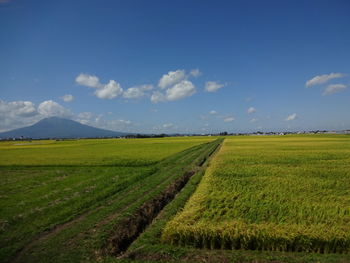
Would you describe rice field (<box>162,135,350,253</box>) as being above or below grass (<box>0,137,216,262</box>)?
above

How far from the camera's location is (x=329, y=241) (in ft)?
21.7

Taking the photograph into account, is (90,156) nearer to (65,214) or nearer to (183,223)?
(65,214)

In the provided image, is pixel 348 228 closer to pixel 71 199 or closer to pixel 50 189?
pixel 71 199

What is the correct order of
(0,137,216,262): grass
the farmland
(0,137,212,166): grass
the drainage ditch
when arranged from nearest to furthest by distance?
1. the farmland
2. (0,137,216,262): grass
3. the drainage ditch
4. (0,137,212,166): grass

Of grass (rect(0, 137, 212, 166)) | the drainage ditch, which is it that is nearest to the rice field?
the drainage ditch

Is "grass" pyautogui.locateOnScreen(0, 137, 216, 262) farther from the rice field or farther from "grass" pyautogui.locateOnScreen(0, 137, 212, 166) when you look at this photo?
"grass" pyautogui.locateOnScreen(0, 137, 212, 166)

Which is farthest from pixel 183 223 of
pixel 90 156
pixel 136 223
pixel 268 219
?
pixel 90 156

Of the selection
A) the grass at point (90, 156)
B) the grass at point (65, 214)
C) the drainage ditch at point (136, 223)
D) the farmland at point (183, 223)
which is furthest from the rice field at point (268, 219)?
the grass at point (90, 156)

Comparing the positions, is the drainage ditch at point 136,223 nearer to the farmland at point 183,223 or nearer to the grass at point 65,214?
the farmland at point 183,223

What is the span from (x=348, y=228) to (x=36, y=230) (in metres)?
11.2

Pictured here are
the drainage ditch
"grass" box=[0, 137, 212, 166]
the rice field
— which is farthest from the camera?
"grass" box=[0, 137, 212, 166]

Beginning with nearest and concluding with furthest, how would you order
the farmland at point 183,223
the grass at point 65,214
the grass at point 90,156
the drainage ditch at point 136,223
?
the farmland at point 183,223, the grass at point 65,214, the drainage ditch at point 136,223, the grass at point 90,156

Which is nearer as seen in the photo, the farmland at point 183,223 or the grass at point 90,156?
the farmland at point 183,223

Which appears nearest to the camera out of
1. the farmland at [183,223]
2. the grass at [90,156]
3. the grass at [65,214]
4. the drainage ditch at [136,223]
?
the farmland at [183,223]
